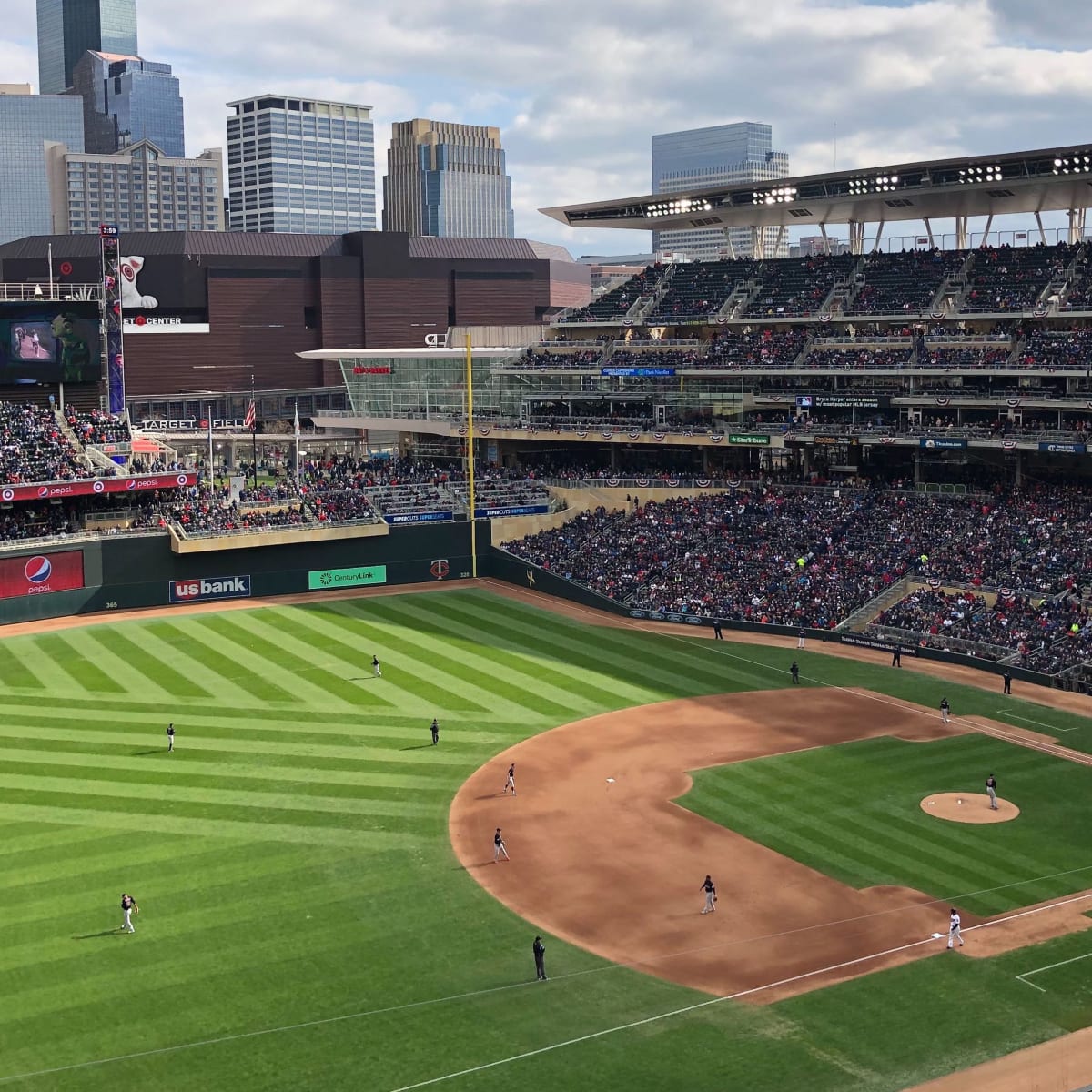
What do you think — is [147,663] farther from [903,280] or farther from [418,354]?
[903,280]

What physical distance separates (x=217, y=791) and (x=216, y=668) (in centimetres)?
1432

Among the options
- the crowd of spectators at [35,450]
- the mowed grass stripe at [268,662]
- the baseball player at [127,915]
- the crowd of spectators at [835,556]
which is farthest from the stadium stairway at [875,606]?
the crowd of spectators at [35,450]

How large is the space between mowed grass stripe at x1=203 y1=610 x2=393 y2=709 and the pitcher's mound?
18.7 metres

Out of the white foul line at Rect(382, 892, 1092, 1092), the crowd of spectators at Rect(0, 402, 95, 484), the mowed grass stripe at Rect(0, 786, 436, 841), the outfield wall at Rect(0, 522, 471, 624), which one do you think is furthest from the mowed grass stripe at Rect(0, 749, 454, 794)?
the crowd of spectators at Rect(0, 402, 95, 484)

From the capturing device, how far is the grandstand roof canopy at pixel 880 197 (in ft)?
214

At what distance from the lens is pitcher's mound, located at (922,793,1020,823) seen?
114ft

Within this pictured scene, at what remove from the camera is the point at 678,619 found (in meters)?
59.0

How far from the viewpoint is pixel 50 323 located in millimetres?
67250

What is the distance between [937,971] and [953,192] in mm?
52709

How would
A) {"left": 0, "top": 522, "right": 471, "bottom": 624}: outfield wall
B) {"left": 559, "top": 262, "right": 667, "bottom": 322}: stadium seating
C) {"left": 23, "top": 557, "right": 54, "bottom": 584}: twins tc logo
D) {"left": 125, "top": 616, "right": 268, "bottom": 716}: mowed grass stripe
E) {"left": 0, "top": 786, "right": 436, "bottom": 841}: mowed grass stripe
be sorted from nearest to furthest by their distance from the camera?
{"left": 0, "top": 786, "right": 436, "bottom": 841}: mowed grass stripe → {"left": 125, "top": 616, "right": 268, "bottom": 716}: mowed grass stripe → {"left": 23, "top": 557, "right": 54, "bottom": 584}: twins tc logo → {"left": 0, "top": 522, "right": 471, "bottom": 624}: outfield wall → {"left": 559, "top": 262, "right": 667, "bottom": 322}: stadium seating

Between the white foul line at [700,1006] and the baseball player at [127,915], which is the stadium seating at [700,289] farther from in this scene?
the baseball player at [127,915]

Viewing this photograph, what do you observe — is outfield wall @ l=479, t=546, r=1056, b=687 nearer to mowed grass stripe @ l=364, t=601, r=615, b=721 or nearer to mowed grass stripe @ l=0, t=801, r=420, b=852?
mowed grass stripe @ l=364, t=601, r=615, b=721

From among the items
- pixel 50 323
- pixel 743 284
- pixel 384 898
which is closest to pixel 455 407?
pixel 743 284

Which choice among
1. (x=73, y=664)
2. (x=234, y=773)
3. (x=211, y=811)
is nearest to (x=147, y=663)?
(x=73, y=664)
